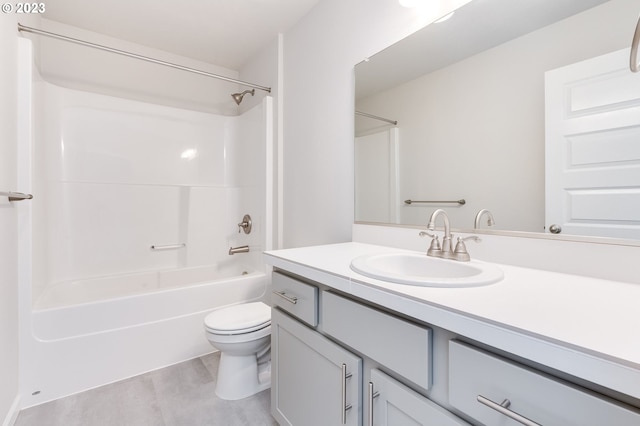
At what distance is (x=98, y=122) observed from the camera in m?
2.38

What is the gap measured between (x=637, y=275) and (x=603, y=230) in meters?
0.14

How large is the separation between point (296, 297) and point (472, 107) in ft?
3.46

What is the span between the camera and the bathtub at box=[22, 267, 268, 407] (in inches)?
63.0

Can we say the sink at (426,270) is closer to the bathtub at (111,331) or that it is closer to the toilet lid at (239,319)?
the toilet lid at (239,319)

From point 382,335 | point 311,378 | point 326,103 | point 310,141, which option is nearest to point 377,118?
point 326,103

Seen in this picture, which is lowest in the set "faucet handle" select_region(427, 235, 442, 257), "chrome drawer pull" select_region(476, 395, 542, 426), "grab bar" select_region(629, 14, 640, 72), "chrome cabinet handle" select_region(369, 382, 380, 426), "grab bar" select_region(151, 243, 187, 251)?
"chrome cabinet handle" select_region(369, 382, 380, 426)

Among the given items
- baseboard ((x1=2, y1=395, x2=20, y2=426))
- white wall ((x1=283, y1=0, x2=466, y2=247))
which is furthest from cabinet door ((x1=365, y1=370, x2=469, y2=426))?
baseboard ((x1=2, y1=395, x2=20, y2=426))

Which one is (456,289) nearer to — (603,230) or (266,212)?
(603,230)

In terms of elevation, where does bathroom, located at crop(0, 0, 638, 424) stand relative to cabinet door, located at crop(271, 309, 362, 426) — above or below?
above

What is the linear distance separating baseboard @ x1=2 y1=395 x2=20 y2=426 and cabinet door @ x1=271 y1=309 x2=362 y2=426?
1222 mm

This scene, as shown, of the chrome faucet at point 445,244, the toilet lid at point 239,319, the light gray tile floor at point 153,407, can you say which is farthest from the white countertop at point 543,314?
the light gray tile floor at point 153,407

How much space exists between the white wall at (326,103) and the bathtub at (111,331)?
2.69 feet

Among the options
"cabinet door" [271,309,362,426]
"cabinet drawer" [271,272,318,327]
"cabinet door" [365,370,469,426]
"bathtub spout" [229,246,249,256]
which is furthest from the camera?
"bathtub spout" [229,246,249,256]

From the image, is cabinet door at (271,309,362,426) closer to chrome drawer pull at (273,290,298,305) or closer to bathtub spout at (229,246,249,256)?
chrome drawer pull at (273,290,298,305)
